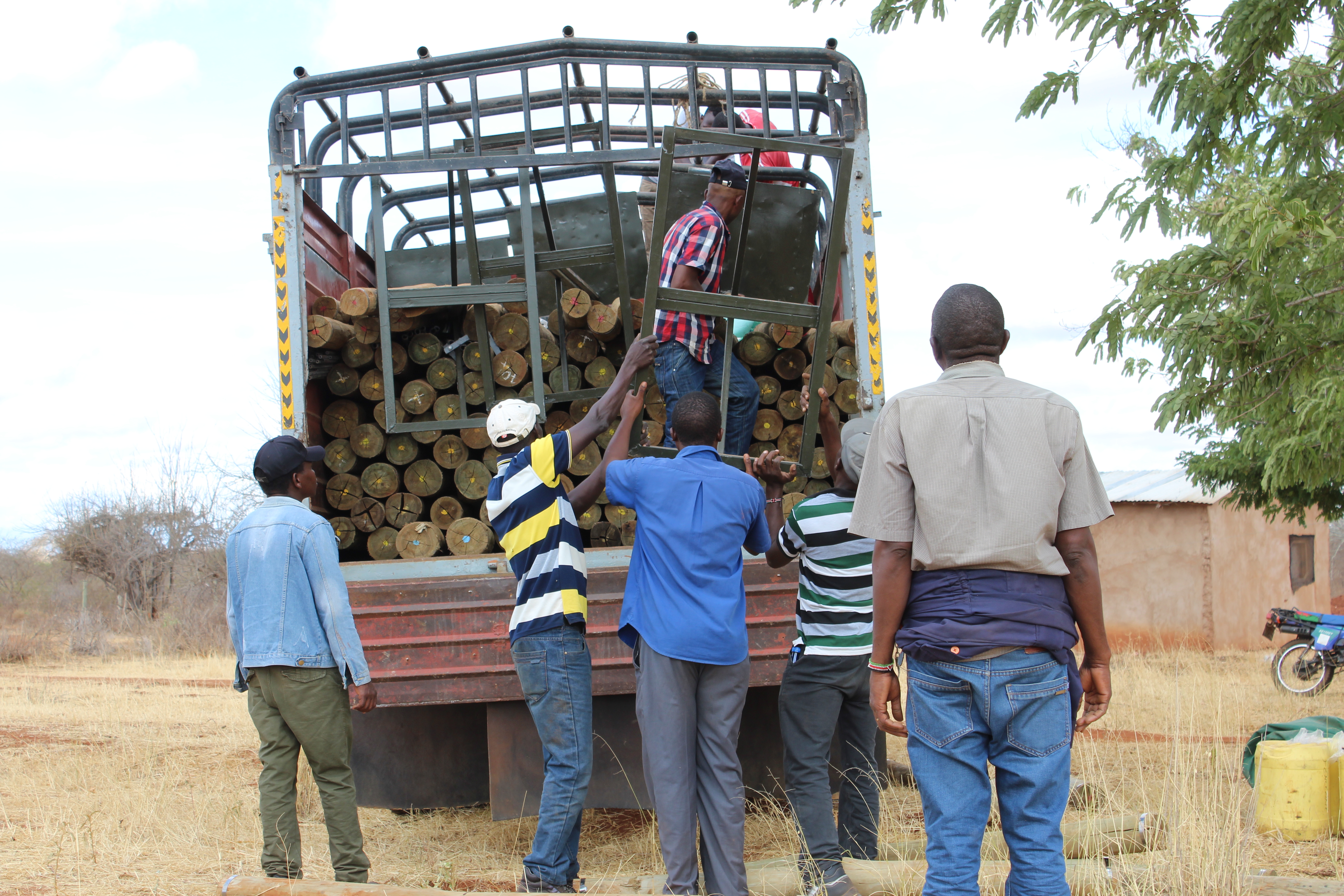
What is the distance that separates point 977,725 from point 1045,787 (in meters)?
0.20

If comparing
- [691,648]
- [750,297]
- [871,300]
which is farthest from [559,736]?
[871,300]

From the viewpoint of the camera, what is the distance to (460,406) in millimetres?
4996

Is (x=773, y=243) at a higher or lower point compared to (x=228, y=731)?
higher

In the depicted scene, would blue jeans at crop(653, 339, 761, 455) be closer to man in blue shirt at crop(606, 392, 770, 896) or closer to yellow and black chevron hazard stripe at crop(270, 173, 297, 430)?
man in blue shirt at crop(606, 392, 770, 896)

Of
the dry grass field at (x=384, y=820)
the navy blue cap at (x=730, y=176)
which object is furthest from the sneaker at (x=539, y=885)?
the navy blue cap at (x=730, y=176)

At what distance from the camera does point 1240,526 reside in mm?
16812

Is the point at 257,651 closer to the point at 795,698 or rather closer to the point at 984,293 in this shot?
the point at 795,698

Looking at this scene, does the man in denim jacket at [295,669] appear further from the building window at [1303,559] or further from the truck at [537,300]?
the building window at [1303,559]

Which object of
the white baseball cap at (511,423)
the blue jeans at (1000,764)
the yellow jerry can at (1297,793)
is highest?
the white baseball cap at (511,423)

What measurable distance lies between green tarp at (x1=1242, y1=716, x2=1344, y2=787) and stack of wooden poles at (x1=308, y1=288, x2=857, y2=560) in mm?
2470

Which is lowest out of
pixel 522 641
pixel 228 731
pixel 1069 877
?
pixel 228 731

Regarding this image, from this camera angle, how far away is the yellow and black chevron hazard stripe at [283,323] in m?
4.34

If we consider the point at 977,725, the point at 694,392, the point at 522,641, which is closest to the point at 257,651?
the point at 522,641

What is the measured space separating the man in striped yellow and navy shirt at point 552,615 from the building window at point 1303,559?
18.1 meters
